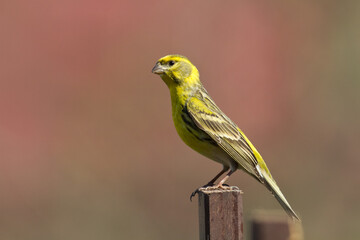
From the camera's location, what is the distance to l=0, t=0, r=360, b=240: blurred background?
41.0ft

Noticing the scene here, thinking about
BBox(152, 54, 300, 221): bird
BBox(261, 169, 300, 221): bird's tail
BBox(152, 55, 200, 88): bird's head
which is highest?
BBox(152, 55, 200, 88): bird's head

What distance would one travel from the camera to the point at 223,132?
5.78 metres

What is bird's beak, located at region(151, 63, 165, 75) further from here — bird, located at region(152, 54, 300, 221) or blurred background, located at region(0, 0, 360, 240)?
blurred background, located at region(0, 0, 360, 240)

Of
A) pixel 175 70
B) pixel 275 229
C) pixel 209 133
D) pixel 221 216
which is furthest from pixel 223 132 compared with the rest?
pixel 221 216

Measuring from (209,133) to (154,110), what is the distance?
368 inches

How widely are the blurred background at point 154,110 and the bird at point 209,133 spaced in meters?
5.60

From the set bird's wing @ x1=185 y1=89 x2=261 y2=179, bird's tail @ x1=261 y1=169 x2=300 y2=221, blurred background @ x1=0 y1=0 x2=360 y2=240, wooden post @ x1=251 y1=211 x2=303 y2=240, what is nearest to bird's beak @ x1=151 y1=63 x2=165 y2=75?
bird's wing @ x1=185 y1=89 x2=261 y2=179

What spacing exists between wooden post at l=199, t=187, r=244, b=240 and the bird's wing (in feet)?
4.67

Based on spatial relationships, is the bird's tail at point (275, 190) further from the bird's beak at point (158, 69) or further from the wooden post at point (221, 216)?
the wooden post at point (221, 216)

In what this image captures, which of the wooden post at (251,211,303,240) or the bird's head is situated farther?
the bird's head

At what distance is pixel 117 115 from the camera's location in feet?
48.6

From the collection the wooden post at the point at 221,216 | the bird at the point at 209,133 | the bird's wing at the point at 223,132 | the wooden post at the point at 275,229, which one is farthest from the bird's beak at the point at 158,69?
the wooden post at the point at 221,216

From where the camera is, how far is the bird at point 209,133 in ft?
18.6

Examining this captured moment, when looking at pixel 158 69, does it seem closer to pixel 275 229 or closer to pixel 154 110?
pixel 275 229
